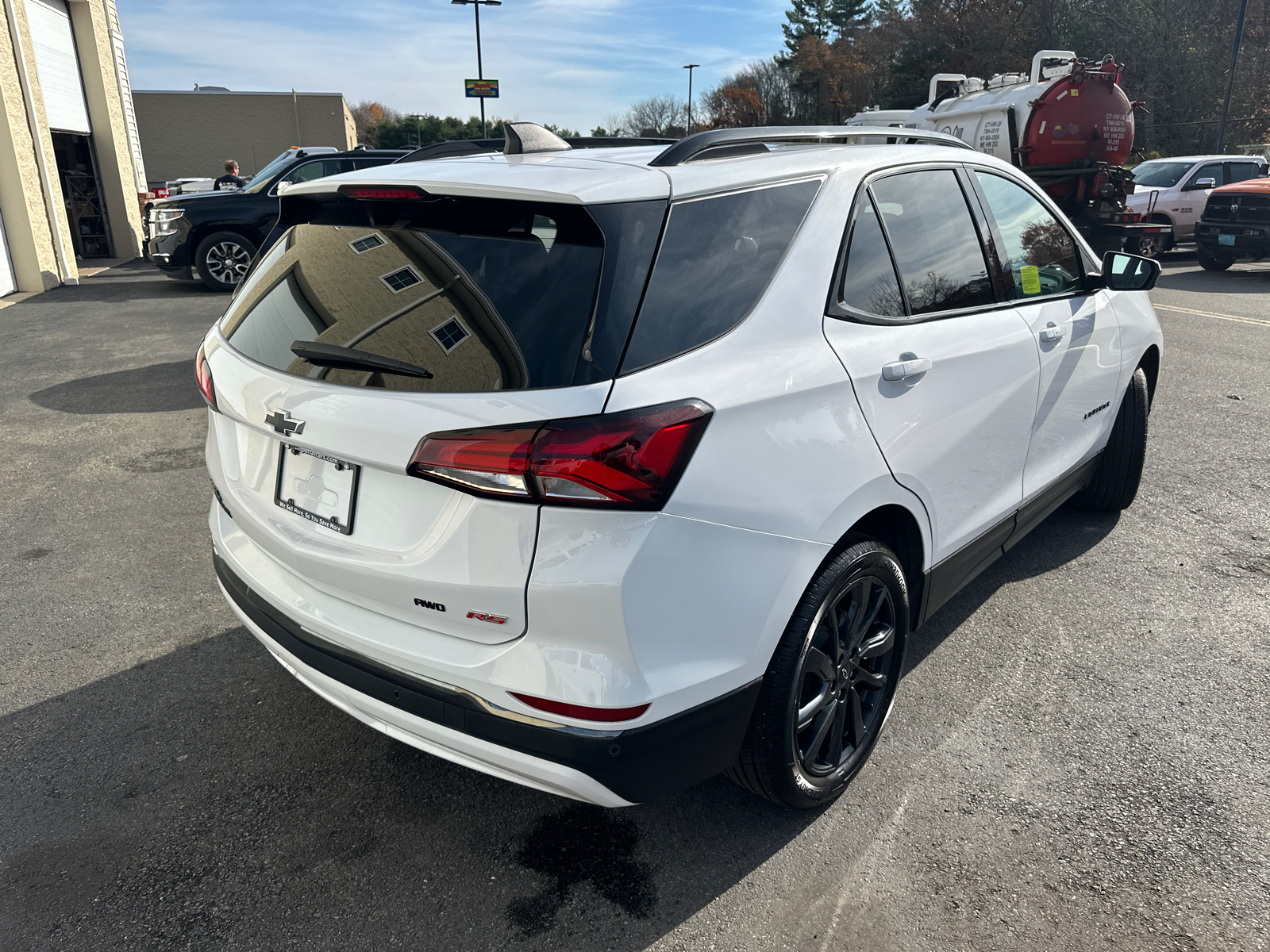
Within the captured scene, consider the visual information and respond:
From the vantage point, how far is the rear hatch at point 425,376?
1870 millimetres

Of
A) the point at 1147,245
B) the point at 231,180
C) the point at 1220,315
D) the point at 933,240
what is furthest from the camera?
the point at 231,180

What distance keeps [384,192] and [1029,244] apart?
2569 mm

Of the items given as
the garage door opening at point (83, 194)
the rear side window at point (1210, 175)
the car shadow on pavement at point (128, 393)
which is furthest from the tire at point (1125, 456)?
the garage door opening at point (83, 194)

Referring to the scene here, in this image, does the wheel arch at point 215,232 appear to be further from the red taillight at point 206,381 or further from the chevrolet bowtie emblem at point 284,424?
the chevrolet bowtie emblem at point 284,424

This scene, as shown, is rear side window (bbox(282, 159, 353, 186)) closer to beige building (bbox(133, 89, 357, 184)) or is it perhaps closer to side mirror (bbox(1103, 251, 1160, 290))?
side mirror (bbox(1103, 251, 1160, 290))

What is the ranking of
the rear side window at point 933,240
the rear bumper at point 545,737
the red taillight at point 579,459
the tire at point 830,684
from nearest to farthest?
the red taillight at point 579,459
the rear bumper at point 545,737
the tire at point 830,684
the rear side window at point 933,240

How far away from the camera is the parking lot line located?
10727mm

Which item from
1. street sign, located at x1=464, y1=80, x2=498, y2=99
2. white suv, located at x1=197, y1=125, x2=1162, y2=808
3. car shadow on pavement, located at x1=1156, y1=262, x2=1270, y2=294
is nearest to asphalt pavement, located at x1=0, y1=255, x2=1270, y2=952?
white suv, located at x1=197, y1=125, x2=1162, y2=808

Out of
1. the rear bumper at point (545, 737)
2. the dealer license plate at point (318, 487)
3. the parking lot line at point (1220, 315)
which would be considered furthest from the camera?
the parking lot line at point (1220, 315)

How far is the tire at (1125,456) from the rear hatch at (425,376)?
3393 millimetres

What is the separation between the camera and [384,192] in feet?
7.45

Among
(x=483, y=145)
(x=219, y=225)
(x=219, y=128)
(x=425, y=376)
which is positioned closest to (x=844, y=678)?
(x=425, y=376)

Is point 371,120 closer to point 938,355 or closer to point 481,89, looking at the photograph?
point 481,89

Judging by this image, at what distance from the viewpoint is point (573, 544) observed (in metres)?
1.83
